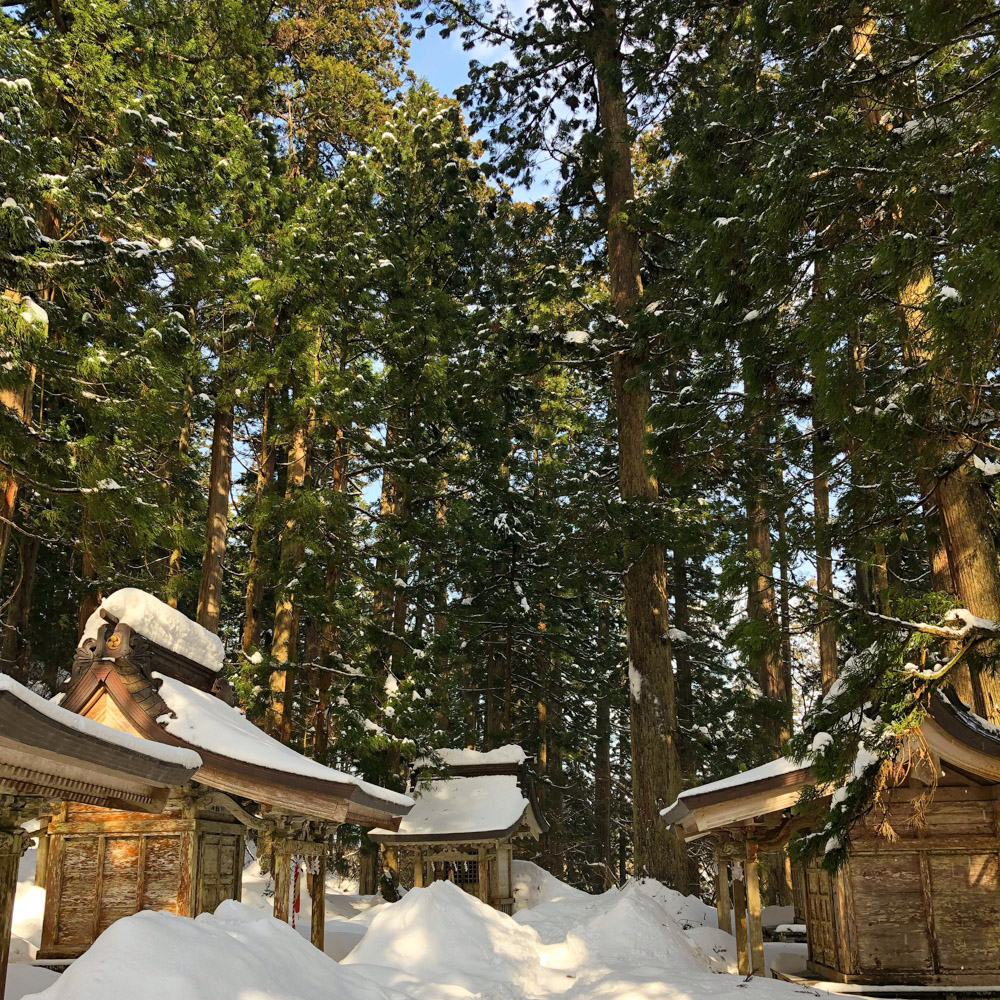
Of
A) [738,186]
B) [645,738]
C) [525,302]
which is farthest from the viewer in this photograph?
[525,302]

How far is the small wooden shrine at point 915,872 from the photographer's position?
10539 mm

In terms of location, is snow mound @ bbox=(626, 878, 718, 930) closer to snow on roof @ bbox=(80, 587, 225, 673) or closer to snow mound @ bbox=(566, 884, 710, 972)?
snow mound @ bbox=(566, 884, 710, 972)

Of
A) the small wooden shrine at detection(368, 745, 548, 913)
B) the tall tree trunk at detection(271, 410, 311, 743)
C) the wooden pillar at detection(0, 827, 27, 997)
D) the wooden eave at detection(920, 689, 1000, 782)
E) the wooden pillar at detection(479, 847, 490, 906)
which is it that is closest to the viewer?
the wooden pillar at detection(0, 827, 27, 997)

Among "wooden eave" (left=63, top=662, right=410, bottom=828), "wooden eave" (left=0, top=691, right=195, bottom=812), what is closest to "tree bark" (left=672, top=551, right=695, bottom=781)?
"wooden eave" (left=63, top=662, right=410, bottom=828)

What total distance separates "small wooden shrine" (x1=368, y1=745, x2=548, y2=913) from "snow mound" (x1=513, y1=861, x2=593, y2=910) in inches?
36.7

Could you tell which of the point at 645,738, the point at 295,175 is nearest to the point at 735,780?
the point at 645,738

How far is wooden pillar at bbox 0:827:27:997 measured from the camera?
6.83 metres

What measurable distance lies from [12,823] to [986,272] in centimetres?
852

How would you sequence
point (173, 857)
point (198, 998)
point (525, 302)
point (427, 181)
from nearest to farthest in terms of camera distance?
1. point (198, 998)
2. point (173, 857)
3. point (525, 302)
4. point (427, 181)

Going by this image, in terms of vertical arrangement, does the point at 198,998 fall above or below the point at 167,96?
below

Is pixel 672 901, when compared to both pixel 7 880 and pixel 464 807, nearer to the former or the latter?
pixel 464 807

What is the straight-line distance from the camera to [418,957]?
11211 mm

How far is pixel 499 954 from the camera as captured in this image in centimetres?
1197

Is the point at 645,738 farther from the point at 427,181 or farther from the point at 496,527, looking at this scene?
the point at 427,181
